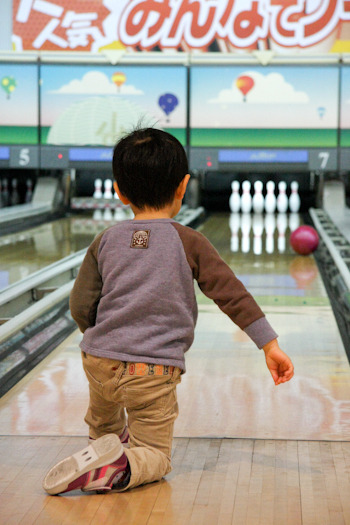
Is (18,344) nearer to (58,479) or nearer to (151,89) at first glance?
(58,479)

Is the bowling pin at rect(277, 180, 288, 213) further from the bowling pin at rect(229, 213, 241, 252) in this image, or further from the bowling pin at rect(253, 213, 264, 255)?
the bowling pin at rect(229, 213, 241, 252)

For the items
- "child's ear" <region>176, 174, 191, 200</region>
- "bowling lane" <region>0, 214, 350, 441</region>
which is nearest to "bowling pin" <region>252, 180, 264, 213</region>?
"bowling lane" <region>0, 214, 350, 441</region>

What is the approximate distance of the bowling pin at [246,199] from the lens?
9539mm

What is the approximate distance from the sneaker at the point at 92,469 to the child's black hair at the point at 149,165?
0.55 m

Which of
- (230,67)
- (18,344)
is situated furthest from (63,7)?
(18,344)

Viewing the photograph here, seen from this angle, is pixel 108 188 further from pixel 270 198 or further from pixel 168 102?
pixel 270 198

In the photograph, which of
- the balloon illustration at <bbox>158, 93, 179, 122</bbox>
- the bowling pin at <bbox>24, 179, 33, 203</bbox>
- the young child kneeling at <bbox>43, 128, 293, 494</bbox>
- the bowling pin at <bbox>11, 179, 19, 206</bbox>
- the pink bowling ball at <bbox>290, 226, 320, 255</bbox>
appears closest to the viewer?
the young child kneeling at <bbox>43, 128, 293, 494</bbox>

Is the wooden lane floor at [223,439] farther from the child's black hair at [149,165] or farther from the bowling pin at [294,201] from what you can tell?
the bowling pin at [294,201]

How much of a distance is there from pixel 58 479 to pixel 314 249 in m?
4.73

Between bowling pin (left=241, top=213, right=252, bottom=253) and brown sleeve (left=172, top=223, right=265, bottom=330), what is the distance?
466 cm

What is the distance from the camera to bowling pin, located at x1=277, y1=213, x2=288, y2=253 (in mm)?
6797

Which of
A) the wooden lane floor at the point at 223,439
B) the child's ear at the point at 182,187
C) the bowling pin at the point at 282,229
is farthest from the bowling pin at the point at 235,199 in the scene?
the child's ear at the point at 182,187

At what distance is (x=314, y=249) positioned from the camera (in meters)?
6.25

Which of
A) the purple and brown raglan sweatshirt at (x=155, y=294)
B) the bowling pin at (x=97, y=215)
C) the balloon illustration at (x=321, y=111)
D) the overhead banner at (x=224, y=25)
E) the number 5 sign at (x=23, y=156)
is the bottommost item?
the bowling pin at (x=97, y=215)
